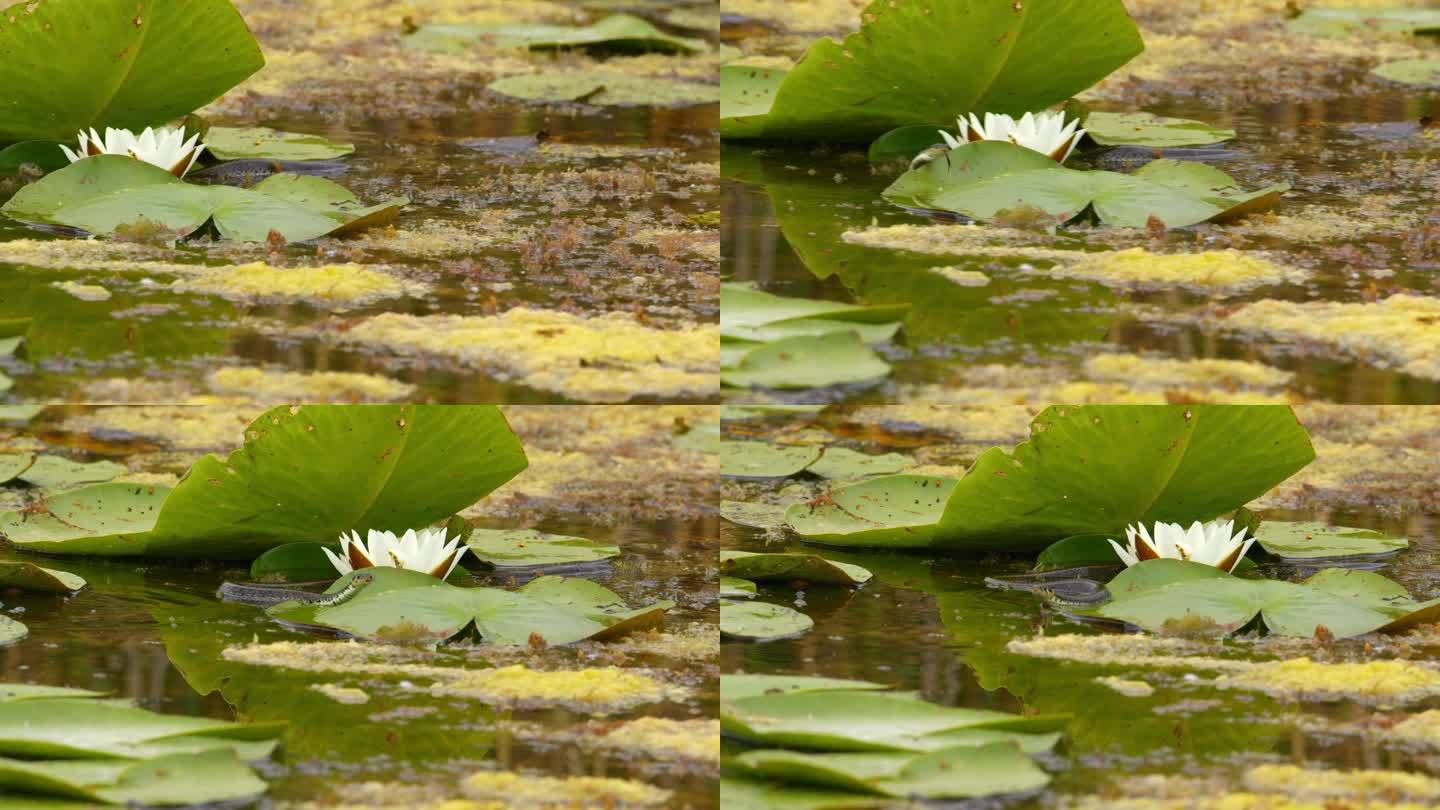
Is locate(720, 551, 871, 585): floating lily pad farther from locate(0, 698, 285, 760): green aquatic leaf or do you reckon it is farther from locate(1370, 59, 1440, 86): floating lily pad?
locate(1370, 59, 1440, 86): floating lily pad

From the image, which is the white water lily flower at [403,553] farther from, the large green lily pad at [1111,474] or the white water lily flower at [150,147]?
the white water lily flower at [150,147]

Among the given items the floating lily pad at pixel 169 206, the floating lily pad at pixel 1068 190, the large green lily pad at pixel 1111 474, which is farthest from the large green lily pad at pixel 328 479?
the floating lily pad at pixel 1068 190

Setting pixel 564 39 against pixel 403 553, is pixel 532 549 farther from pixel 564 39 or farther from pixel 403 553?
pixel 564 39

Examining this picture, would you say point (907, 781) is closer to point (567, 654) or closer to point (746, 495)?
point (567, 654)

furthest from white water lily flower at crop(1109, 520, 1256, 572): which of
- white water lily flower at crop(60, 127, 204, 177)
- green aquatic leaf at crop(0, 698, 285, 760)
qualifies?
white water lily flower at crop(60, 127, 204, 177)

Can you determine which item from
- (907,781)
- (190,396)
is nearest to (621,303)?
(190,396)

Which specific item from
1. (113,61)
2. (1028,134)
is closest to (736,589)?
(1028,134)
